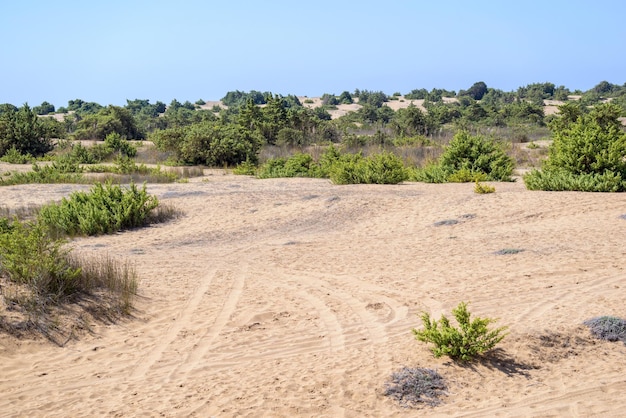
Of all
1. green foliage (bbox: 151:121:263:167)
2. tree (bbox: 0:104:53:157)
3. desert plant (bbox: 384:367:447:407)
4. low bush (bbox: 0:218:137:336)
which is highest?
tree (bbox: 0:104:53:157)

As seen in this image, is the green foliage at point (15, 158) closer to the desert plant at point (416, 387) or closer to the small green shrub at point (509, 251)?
the small green shrub at point (509, 251)

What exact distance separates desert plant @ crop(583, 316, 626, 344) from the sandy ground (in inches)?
4.0

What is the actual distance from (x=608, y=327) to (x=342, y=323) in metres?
2.84

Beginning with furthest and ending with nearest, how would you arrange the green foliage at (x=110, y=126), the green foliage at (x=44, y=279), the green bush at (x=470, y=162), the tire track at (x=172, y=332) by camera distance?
the green foliage at (x=110, y=126) < the green bush at (x=470, y=162) < the green foliage at (x=44, y=279) < the tire track at (x=172, y=332)

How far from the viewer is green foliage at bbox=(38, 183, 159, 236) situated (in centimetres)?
1398

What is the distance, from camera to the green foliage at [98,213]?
14.0m

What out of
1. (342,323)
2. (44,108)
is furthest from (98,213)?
(44,108)

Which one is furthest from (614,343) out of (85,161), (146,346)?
(85,161)

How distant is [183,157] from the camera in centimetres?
3002

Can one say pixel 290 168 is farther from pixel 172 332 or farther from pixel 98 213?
pixel 172 332

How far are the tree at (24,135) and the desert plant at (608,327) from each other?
31.9 m

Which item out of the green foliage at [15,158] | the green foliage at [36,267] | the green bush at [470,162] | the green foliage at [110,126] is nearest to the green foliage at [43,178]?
the green foliage at [15,158]

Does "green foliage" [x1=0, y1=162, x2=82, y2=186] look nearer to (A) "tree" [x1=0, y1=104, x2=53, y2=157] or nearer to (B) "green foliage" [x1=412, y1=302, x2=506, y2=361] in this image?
(A) "tree" [x1=0, y1=104, x2=53, y2=157]

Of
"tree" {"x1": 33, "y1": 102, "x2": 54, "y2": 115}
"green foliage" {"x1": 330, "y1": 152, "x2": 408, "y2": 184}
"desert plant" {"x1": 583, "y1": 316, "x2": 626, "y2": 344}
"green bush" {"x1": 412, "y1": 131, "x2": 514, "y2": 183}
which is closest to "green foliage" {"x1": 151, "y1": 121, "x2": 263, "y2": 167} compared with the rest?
"green foliage" {"x1": 330, "y1": 152, "x2": 408, "y2": 184}
